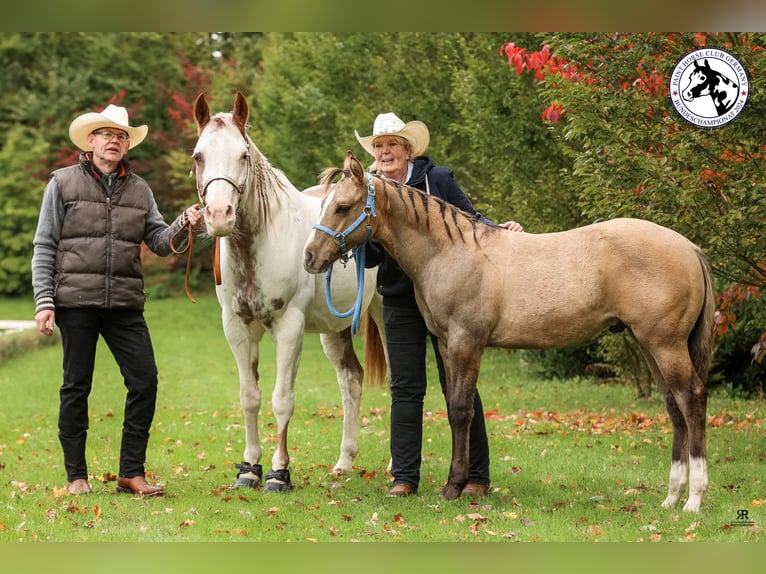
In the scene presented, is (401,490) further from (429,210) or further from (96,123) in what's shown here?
(96,123)

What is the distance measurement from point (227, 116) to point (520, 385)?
332 inches

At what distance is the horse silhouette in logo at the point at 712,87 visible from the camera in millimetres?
5855

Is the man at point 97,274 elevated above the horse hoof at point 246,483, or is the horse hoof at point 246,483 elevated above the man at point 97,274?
the man at point 97,274

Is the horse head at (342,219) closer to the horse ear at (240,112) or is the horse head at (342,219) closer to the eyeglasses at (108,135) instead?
the horse ear at (240,112)

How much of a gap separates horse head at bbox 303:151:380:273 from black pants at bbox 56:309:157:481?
1285 mm

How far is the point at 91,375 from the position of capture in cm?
588

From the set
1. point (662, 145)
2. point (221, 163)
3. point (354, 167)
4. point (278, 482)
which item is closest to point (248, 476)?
point (278, 482)

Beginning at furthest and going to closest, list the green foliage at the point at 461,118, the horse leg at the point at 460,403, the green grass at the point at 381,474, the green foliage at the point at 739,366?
1. the green foliage at the point at 739,366
2. the green foliage at the point at 461,118
3. the horse leg at the point at 460,403
4. the green grass at the point at 381,474

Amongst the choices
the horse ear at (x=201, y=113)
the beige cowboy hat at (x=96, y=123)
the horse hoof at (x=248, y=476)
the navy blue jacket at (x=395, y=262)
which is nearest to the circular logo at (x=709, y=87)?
the navy blue jacket at (x=395, y=262)

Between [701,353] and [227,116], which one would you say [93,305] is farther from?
[701,353]

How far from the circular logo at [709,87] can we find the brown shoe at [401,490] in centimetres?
307

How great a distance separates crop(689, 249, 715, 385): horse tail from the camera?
17.1 feet

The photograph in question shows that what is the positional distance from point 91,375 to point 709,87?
4.48 meters

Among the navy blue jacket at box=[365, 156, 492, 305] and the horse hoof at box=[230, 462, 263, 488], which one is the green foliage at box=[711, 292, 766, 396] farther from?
the horse hoof at box=[230, 462, 263, 488]
